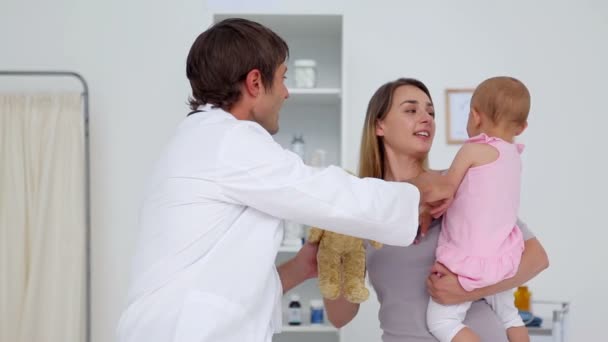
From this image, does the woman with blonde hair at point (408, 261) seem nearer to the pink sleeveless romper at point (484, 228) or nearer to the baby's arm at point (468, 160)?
the pink sleeveless romper at point (484, 228)

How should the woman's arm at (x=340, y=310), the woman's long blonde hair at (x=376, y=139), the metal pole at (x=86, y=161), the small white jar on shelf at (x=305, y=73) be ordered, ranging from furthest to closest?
the metal pole at (x=86, y=161) → the small white jar on shelf at (x=305, y=73) → the woman's long blonde hair at (x=376, y=139) → the woman's arm at (x=340, y=310)

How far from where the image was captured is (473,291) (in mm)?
1739

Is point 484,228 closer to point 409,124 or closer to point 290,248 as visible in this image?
point 409,124


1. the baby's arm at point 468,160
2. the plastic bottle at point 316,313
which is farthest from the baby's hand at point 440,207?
the plastic bottle at point 316,313

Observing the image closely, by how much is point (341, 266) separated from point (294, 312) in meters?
1.32

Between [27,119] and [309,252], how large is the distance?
1898 mm

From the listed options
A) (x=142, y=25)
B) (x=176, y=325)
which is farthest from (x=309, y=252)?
(x=142, y=25)

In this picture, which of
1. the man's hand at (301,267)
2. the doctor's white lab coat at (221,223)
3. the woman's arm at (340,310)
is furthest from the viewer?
the woman's arm at (340,310)

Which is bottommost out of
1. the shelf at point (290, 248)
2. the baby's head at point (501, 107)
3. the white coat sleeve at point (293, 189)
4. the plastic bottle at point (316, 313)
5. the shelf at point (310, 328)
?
the shelf at point (310, 328)

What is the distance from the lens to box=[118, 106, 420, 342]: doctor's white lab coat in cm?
141

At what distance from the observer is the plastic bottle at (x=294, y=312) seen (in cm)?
301

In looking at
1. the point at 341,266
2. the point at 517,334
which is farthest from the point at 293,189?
the point at 517,334

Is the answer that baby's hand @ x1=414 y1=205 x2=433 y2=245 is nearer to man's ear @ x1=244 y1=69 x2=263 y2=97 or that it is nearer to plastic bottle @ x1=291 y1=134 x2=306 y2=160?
man's ear @ x1=244 y1=69 x2=263 y2=97

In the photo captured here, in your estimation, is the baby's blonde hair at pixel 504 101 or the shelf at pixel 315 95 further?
the shelf at pixel 315 95
